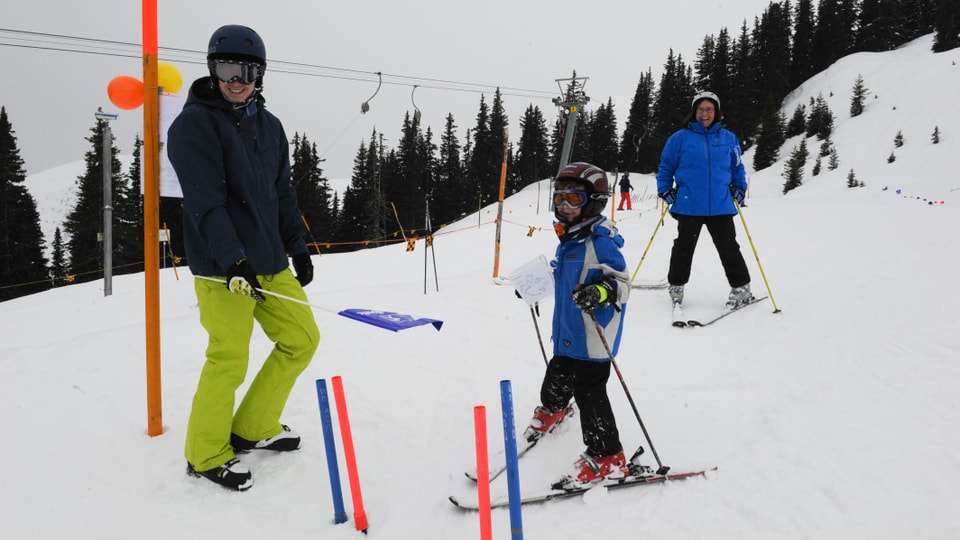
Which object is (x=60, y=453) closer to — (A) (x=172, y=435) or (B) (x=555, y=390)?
(A) (x=172, y=435)

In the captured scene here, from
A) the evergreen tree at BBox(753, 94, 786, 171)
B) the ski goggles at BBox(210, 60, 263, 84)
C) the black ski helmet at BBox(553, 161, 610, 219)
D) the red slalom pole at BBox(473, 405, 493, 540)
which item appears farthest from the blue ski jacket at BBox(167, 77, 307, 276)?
the evergreen tree at BBox(753, 94, 786, 171)

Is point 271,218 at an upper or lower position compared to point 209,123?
lower

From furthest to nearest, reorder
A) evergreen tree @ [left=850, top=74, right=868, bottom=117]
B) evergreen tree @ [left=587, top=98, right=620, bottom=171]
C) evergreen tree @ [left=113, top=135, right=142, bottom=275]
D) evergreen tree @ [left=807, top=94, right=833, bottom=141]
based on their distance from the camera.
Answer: evergreen tree @ [left=587, top=98, right=620, bottom=171] < evergreen tree @ [left=113, top=135, right=142, bottom=275] < evergreen tree @ [left=850, top=74, right=868, bottom=117] < evergreen tree @ [left=807, top=94, right=833, bottom=141]

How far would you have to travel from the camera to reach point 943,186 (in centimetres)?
1861

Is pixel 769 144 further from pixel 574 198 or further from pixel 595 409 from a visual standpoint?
pixel 595 409

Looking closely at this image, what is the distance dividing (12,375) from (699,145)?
6.42 meters

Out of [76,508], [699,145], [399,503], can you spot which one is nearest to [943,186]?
[699,145]

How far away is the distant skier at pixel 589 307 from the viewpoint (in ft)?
8.85

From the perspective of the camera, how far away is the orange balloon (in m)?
2.94

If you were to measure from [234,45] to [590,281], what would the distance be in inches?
90.5

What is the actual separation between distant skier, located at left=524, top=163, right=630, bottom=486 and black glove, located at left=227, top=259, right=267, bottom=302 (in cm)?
162

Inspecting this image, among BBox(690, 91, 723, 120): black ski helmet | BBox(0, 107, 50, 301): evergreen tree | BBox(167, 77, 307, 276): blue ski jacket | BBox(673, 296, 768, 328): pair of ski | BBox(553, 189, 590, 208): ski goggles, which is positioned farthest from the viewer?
BBox(0, 107, 50, 301): evergreen tree

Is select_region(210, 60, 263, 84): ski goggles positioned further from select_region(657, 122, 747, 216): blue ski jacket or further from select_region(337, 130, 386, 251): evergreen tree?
select_region(337, 130, 386, 251): evergreen tree

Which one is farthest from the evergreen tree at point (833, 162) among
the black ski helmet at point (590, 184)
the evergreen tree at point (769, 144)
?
the black ski helmet at point (590, 184)
